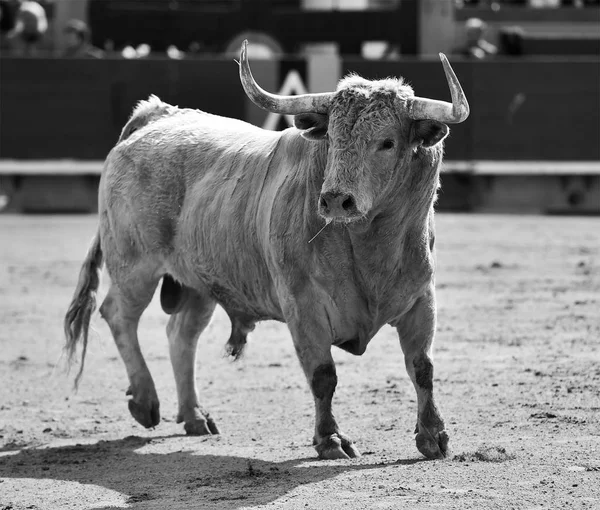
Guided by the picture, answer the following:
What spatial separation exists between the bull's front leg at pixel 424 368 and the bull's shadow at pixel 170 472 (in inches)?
4.7

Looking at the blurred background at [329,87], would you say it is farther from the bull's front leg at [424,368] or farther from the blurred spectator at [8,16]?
the bull's front leg at [424,368]

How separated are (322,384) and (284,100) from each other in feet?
4.28

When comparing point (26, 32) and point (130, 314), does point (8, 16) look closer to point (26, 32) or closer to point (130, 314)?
point (26, 32)

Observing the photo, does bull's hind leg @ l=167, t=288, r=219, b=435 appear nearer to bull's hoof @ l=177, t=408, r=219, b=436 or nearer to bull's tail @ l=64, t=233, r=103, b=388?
bull's hoof @ l=177, t=408, r=219, b=436

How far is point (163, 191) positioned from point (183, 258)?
0.41 m

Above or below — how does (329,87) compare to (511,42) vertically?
below

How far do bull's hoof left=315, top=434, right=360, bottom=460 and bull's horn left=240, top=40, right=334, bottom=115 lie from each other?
1.47 metres

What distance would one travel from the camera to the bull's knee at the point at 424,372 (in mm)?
6477

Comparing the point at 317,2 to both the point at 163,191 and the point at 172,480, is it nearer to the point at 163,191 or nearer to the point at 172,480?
the point at 163,191

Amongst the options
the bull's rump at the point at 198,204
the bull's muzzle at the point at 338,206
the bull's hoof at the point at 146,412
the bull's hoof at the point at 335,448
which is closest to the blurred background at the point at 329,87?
the bull's rump at the point at 198,204

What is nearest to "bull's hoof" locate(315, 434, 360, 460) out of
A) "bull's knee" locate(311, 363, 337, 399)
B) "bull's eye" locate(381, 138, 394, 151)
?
"bull's knee" locate(311, 363, 337, 399)

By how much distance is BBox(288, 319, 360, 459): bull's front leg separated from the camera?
6324 millimetres

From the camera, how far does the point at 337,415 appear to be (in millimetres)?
7434

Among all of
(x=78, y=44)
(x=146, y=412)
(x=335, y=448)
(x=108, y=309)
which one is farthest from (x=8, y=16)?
(x=335, y=448)
